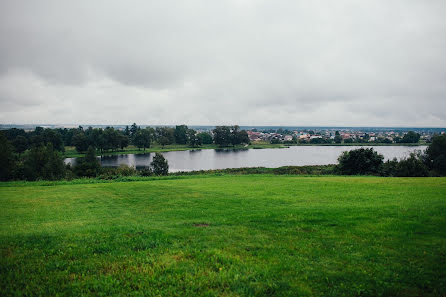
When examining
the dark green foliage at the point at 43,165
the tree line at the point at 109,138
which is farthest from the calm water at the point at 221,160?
the dark green foliage at the point at 43,165

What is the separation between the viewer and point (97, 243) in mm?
8359

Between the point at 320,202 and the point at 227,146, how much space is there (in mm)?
150709

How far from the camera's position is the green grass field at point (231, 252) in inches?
229

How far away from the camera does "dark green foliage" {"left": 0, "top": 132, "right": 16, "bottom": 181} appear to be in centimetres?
4925

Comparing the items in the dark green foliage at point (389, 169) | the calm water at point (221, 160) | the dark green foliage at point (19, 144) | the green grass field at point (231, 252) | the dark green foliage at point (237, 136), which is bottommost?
the calm water at point (221, 160)

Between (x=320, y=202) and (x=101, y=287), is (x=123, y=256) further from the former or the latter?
(x=320, y=202)

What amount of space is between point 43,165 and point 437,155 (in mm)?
95208

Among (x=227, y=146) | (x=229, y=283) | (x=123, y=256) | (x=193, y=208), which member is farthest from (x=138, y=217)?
(x=227, y=146)

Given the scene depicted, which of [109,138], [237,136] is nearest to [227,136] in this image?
[237,136]

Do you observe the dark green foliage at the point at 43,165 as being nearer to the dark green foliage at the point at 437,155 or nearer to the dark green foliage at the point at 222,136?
the dark green foliage at the point at 437,155

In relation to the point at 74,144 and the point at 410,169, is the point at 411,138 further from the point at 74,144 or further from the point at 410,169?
the point at 74,144

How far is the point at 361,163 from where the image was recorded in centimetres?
5169

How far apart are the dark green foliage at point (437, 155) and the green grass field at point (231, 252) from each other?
6557 cm

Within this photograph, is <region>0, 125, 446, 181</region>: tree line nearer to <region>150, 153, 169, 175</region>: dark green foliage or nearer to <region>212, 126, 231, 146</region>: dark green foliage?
<region>150, 153, 169, 175</region>: dark green foliage
